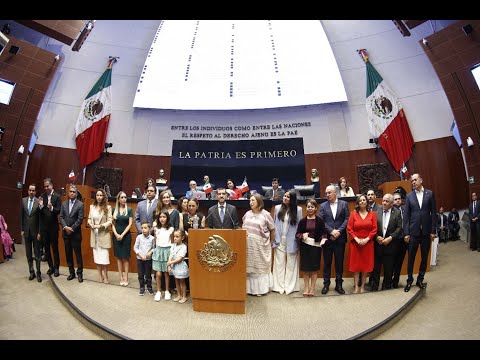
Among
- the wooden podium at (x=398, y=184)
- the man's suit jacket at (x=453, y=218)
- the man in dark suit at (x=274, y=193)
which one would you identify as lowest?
the man's suit jacket at (x=453, y=218)

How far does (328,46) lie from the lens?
30.0ft

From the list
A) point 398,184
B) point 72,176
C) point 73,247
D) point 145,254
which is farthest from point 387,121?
point 72,176

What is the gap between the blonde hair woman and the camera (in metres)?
4.09

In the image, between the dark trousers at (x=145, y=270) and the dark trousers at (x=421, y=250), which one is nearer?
the dark trousers at (x=421, y=250)

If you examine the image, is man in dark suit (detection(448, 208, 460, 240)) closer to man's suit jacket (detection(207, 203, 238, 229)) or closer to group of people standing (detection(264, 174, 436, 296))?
group of people standing (detection(264, 174, 436, 296))

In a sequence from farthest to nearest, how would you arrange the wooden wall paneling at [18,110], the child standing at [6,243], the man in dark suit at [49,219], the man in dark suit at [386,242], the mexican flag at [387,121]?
the mexican flag at [387,121] → the wooden wall paneling at [18,110] → the child standing at [6,243] → the man in dark suit at [49,219] → the man in dark suit at [386,242]

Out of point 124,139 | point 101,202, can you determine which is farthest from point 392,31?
point 101,202

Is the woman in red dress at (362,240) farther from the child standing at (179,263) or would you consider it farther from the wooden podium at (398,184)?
the wooden podium at (398,184)

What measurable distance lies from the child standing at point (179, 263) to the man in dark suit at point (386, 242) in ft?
6.84

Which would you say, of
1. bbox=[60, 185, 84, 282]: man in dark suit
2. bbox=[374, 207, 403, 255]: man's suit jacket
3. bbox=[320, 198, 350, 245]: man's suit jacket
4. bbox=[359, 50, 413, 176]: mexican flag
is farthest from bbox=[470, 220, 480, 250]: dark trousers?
bbox=[60, 185, 84, 282]: man in dark suit

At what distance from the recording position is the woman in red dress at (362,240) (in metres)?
3.61

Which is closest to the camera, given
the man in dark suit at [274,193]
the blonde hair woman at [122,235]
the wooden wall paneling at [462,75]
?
the blonde hair woman at [122,235]

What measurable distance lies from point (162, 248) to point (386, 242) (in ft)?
8.02

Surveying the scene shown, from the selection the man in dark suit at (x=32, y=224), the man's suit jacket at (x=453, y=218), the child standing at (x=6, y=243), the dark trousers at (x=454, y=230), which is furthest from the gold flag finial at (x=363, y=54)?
the child standing at (x=6, y=243)
